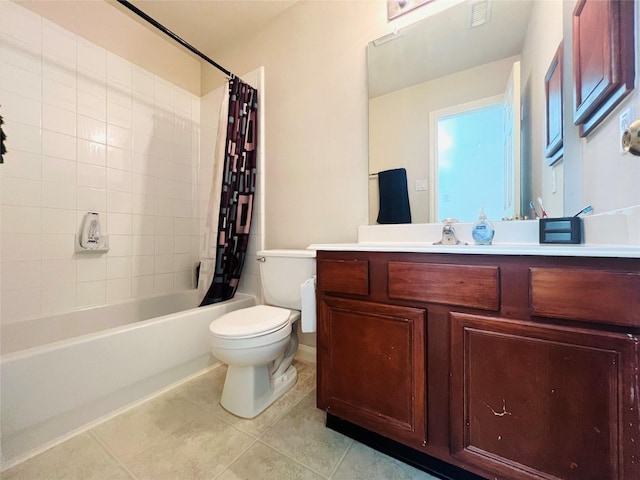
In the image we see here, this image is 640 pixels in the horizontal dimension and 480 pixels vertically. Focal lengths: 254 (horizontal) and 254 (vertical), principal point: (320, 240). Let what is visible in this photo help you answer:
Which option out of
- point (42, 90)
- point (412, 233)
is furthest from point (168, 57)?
point (412, 233)

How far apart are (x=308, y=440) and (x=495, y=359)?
0.81 m

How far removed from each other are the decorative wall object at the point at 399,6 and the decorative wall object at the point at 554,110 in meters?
0.74

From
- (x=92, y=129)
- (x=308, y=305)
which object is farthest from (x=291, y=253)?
(x=92, y=129)

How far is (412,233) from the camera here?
4.45 ft

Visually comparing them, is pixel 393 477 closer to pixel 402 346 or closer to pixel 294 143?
pixel 402 346

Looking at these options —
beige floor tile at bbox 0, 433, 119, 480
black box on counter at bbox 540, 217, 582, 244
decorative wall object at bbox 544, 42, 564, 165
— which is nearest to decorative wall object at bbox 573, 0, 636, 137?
decorative wall object at bbox 544, 42, 564, 165

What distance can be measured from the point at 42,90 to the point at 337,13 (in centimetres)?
181

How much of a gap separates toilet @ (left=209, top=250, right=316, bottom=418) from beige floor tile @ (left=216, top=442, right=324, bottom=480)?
9.0 inches

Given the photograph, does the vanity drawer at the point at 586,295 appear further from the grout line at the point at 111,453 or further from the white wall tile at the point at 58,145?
the white wall tile at the point at 58,145

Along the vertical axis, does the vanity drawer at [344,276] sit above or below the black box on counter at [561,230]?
below

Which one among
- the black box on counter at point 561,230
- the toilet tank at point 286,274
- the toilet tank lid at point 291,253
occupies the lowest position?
the toilet tank at point 286,274

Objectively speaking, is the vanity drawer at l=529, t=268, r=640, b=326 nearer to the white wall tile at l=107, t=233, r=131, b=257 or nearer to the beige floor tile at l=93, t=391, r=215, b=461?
the beige floor tile at l=93, t=391, r=215, b=461

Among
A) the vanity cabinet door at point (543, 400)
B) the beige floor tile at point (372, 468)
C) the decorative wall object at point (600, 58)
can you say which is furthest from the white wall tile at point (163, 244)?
the decorative wall object at point (600, 58)

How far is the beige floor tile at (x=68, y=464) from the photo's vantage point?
0.89m
